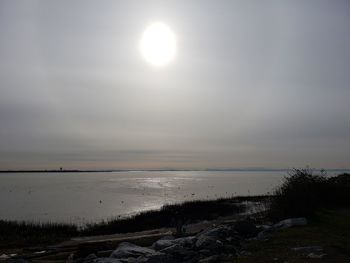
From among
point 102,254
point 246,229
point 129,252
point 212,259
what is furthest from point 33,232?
point 212,259

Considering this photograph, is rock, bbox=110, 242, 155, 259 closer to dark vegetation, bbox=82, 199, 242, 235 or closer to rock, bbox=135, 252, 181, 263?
rock, bbox=135, 252, 181, 263

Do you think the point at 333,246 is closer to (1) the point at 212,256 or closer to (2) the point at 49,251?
(1) the point at 212,256

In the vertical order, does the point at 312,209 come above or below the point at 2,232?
above

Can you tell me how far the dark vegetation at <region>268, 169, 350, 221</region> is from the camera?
1919cm

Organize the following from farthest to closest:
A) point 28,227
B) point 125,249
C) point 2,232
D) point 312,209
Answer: point 28,227 < point 2,232 < point 312,209 < point 125,249

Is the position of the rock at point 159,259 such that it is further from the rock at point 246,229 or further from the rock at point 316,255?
the rock at point 246,229

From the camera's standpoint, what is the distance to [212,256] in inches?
460

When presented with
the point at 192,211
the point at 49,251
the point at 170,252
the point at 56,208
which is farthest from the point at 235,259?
the point at 56,208

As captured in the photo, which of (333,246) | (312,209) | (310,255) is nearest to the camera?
(310,255)

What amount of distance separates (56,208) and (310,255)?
3912 cm

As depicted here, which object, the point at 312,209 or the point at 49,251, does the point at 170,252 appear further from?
the point at 312,209

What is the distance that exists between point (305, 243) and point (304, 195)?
21.4 ft

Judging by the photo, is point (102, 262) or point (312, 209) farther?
point (312, 209)

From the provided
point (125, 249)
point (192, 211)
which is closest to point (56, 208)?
point (192, 211)
